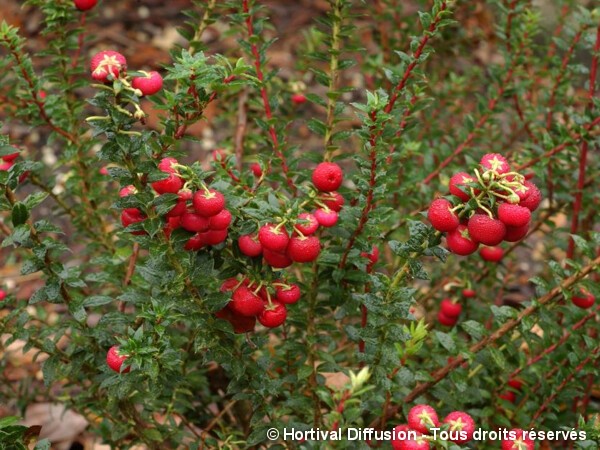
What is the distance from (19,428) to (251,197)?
876 millimetres

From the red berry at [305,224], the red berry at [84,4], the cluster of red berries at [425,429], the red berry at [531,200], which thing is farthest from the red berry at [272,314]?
the red berry at [84,4]

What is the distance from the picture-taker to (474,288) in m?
2.97

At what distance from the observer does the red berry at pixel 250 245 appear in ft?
5.79

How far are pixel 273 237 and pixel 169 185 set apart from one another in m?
0.29

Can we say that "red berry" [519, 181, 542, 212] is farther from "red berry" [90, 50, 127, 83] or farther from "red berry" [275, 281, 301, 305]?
"red berry" [90, 50, 127, 83]

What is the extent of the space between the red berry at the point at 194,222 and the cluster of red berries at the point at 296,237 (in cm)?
13

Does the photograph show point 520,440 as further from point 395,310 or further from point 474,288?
point 474,288

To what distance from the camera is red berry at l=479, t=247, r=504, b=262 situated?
291 centimetres

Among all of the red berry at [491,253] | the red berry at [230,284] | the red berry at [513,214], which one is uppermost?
the red berry at [513,214]

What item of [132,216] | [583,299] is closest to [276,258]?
[132,216]

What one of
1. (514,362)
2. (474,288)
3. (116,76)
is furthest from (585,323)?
(116,76)

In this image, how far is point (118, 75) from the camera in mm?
1589

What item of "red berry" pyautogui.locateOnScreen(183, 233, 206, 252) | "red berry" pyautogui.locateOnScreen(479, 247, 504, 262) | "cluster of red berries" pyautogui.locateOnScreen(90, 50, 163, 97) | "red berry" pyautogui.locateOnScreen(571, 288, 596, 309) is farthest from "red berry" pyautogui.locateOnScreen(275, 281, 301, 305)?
"red berry" pyautogui.locateOnScreen(479, 247, 504, 262)

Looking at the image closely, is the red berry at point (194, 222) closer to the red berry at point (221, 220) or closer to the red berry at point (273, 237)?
the red berry at point (221, 220)
